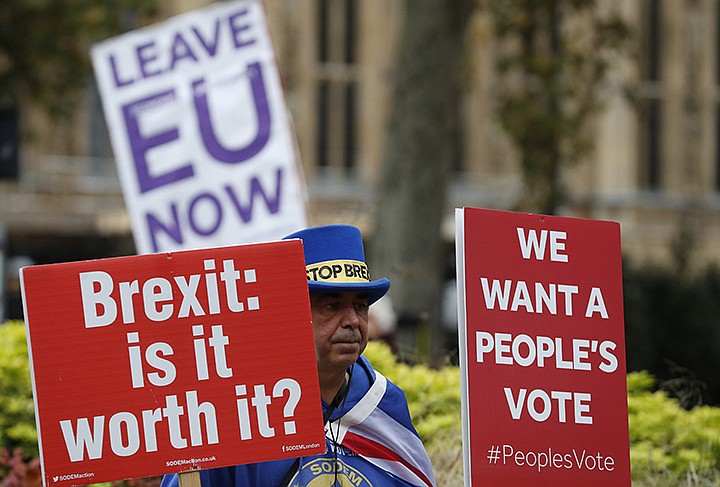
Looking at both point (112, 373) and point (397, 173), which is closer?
point (112, 373)

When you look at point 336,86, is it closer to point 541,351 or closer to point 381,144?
point 381,144

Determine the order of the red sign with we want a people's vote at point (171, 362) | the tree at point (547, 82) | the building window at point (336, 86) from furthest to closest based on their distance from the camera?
the building window at point (336, 86)
the tree at point (547, 82)
the red sign with we want a people's vote at point (171, 362)

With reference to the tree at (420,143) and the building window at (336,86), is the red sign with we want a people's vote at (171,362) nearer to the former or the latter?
the tree at (420,143)

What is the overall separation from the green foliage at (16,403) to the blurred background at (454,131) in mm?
7486

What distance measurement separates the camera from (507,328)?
4566mm

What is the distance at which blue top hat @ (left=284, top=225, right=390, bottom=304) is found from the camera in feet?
14.6

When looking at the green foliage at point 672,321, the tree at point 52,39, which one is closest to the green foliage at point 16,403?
the tree at point 52,39

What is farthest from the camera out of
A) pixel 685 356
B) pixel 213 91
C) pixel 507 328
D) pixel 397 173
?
pixel 685 356

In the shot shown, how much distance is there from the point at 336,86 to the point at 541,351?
111 ft

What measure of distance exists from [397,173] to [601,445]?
10.7 metres

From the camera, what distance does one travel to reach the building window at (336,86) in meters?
37.8

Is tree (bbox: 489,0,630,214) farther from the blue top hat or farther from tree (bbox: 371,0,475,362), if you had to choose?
the blue top hat

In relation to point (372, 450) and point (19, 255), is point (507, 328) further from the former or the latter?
point (19, 255)

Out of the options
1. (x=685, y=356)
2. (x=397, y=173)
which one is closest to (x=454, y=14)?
(x=397, y=173)
